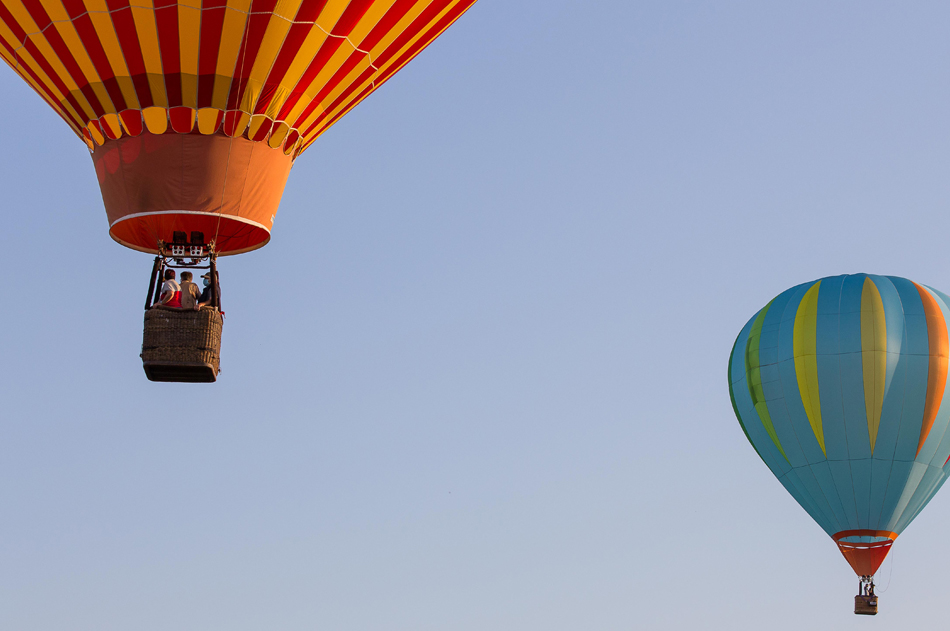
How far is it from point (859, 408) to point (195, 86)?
38.7 feet

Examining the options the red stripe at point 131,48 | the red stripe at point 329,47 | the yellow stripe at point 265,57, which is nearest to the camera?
the red stripe at point 131,48

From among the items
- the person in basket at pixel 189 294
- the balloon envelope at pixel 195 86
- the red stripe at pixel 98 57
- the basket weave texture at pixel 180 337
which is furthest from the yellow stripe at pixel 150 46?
the basket weave texture at pixel 180 337

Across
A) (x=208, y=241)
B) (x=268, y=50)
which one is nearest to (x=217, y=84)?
(x=268, y=50)

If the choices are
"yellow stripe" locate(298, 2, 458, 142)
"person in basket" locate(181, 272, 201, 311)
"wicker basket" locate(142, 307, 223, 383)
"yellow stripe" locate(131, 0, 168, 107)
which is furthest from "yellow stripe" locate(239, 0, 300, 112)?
"wicker basket" locate(142, 307, 223, 383)

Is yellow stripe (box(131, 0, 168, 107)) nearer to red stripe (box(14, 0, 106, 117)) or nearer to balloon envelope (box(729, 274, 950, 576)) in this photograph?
red stripe (box(14, 0, 106, 117))

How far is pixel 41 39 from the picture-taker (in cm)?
1120

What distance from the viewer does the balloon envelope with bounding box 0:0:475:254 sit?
11.0 meters

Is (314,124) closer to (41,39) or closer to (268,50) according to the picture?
(268,50)

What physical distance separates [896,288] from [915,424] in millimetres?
1890

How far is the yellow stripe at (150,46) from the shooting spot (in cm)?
1090

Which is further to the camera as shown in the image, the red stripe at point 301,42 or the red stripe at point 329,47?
the red stripe at point 329,47

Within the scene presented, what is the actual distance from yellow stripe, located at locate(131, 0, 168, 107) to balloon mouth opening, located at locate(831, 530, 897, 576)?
12.6m

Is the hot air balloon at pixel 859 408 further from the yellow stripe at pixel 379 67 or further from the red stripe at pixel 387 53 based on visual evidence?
the red stripe at pixel 387 53

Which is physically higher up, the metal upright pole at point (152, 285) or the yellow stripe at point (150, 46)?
the yellow stripe at point (150, 46)
